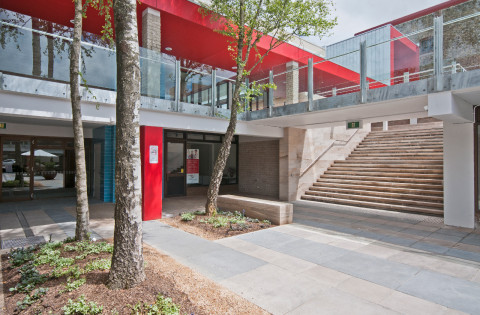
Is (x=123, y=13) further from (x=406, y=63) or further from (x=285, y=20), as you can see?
(x=406, y=63)

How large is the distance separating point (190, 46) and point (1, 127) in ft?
25.8

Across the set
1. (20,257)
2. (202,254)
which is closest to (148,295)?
(202,254)

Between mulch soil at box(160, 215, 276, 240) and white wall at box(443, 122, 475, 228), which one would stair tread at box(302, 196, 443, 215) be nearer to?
white wall at box(443, 122, 475, 228)

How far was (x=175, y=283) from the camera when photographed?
156 inches

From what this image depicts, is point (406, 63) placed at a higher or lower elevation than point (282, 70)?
lower

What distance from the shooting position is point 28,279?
3.91 metres

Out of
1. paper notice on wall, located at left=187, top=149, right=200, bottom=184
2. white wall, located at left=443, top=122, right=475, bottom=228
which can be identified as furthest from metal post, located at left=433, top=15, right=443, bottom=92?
paper notice on wall, located at left=187, top=149, right=200, bottom=184

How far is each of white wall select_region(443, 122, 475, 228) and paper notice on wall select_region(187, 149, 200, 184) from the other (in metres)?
9.91

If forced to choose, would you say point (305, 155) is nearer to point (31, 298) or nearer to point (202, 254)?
point (202, 254)

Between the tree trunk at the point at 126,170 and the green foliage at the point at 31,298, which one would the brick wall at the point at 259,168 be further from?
the green foliage at the point at 31,298

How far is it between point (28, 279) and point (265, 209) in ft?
18.3

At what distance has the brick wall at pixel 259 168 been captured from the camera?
538 inches

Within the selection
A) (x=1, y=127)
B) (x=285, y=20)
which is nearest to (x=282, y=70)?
(x=285, y=20)

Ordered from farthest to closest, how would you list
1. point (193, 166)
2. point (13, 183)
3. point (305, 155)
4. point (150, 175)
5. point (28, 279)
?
point (193, 166), point (305, 155), point (13, 183), point (150, 175), point (28, 279)
